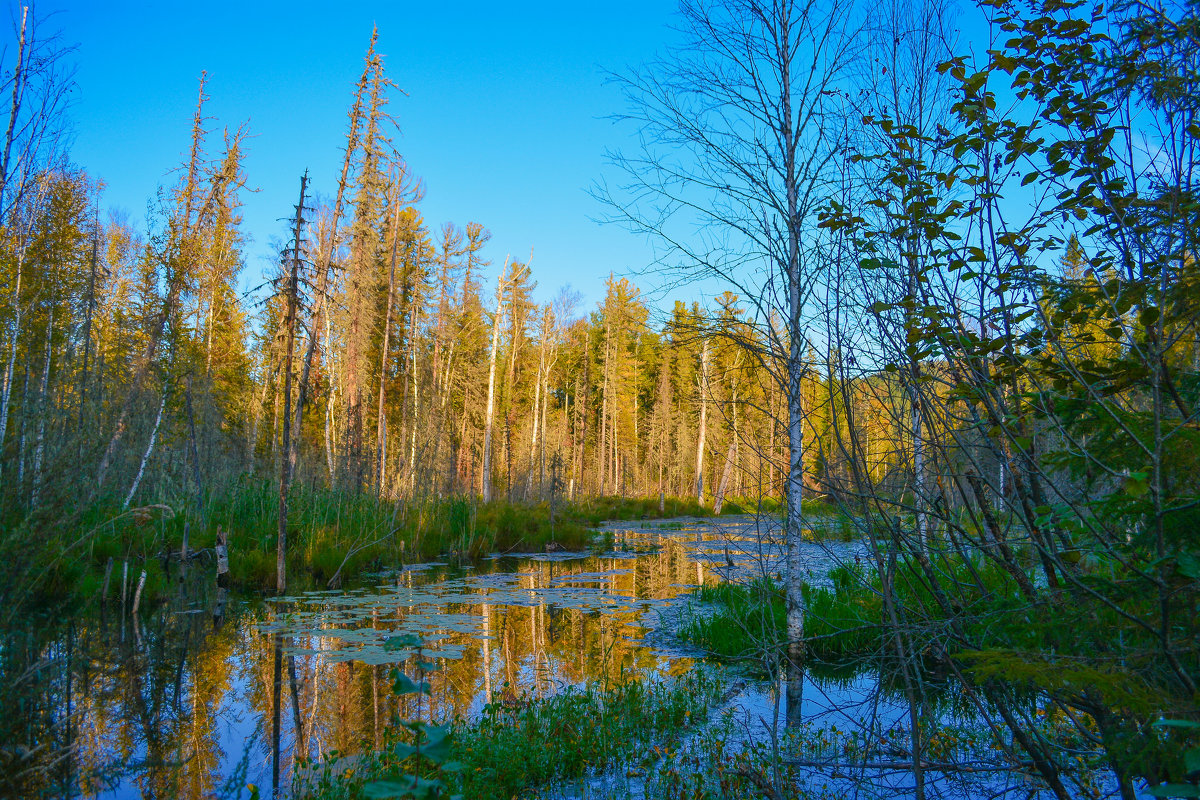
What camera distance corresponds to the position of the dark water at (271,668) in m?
3.85

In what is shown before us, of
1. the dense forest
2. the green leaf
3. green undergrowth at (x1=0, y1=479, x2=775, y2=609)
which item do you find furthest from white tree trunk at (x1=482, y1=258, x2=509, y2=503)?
the green leaf

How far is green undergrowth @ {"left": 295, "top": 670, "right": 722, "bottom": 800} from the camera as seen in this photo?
355 cm

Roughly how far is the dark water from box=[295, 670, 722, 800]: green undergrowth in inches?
13.5

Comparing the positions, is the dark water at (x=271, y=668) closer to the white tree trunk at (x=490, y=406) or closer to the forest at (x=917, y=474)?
the forest at (x=917, y=474)

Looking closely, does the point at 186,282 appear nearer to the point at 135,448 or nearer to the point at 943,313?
the point at 135,448

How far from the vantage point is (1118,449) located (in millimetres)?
2336

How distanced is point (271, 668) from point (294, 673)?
0.29 m

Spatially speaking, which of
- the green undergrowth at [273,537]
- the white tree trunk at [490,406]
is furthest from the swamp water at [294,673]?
the white tree trunk at [490,406]

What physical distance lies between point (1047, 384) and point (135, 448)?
14784 mm

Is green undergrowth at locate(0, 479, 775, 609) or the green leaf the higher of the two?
the green leaf

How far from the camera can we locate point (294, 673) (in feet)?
19.7

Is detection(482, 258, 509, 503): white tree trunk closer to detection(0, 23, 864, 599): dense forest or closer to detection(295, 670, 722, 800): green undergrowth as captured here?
detection(0, 23, 864, 599): dense forest

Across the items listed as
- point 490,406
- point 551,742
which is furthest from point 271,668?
point 490,406

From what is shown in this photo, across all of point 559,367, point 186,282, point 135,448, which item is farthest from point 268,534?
point 559,367
